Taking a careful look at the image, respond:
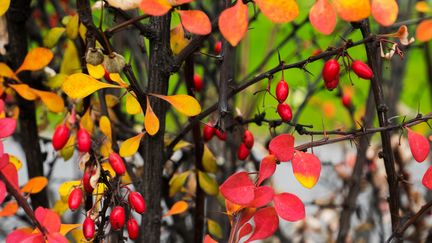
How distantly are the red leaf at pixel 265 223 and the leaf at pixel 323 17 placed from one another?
0.26m

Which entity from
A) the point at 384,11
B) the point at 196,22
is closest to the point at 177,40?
the point at 196,22

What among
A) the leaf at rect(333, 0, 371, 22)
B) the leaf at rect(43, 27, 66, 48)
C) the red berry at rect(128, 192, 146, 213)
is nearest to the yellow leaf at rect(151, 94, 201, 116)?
the red berry at rect(128, 192, 146, 213)

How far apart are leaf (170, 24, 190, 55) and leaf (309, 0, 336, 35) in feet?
1.06

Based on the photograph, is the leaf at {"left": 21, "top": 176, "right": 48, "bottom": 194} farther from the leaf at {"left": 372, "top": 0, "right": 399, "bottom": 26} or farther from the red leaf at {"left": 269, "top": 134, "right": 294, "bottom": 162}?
the leaf at {"left": 372, "top": 0, "right": 399, "bottom": 26}

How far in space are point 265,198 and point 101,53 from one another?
0.88ft

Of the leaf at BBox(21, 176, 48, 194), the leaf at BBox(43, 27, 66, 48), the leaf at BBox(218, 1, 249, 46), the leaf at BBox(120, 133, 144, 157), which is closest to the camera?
the leaf at BBox(218, 1, 249, 46)

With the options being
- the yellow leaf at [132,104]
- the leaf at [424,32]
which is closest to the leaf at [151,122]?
the yellow leaf at [132,104]

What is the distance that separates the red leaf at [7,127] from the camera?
0.84m

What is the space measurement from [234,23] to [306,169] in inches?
8.8

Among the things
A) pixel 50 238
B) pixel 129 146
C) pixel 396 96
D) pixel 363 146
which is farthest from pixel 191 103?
pixel 396 96

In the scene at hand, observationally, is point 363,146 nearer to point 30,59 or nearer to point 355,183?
point 355,183

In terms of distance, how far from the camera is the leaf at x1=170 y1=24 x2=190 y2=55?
106cm

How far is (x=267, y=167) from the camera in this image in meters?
0.89

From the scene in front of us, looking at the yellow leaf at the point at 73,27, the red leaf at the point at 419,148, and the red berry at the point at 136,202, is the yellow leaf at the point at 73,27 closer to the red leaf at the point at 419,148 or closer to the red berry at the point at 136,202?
the red berry at the point at 136,202
